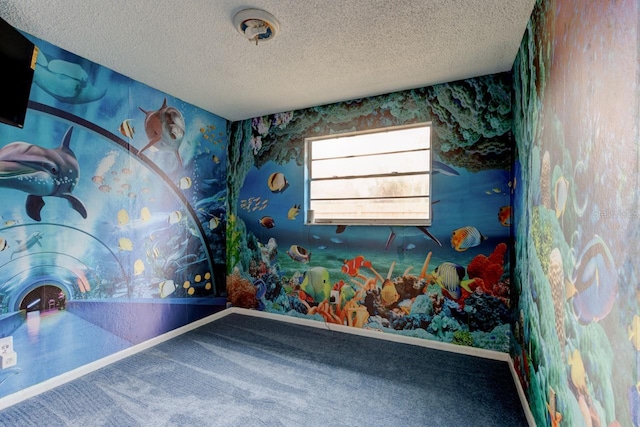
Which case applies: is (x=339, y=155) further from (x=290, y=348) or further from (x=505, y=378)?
(x=505, y=378)

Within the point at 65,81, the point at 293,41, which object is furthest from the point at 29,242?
the point at 293,41

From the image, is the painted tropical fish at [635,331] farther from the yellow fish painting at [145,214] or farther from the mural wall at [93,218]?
the yellow fish painting at [145,214]

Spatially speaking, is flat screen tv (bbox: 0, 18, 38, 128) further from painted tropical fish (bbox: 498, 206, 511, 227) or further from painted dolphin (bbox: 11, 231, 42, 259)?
painted tropical fish (bbox: 498, 206, 511, 227)

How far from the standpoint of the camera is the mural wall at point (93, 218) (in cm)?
215

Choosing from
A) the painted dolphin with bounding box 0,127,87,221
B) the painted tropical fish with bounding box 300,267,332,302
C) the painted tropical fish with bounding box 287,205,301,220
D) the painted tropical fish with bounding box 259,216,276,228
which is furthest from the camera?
the painted tropical fish with bounding box 259,216,276,228

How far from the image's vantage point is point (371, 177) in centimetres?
327

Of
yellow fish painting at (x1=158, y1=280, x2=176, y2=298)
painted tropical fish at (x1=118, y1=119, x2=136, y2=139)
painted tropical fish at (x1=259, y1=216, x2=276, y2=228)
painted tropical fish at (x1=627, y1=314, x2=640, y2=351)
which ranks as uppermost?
painted tropical fish at (x1=118, y1=119, x2=136, y2=139)

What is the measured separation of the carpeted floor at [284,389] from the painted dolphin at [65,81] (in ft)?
7.69

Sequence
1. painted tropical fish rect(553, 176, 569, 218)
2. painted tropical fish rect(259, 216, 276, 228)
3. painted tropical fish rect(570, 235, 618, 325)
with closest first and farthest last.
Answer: painted tropical fish rect(570, 235, 618, 325), painted tropical fish rect(553, 176, 569, 218), painted tropical fish rect(259, 216, 276, 228)

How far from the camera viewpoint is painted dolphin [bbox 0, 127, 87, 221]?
209 centimetres

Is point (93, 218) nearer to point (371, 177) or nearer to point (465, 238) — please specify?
point (371, 177)

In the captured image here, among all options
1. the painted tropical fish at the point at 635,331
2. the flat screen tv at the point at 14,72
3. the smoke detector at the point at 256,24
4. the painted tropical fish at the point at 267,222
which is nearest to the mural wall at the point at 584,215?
the painted tropical fish at the point at 635,331

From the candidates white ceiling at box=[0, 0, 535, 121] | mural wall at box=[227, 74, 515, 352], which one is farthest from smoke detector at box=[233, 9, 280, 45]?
mural wall at box=[227, 74, 515, 352]

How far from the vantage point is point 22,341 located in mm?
2152
